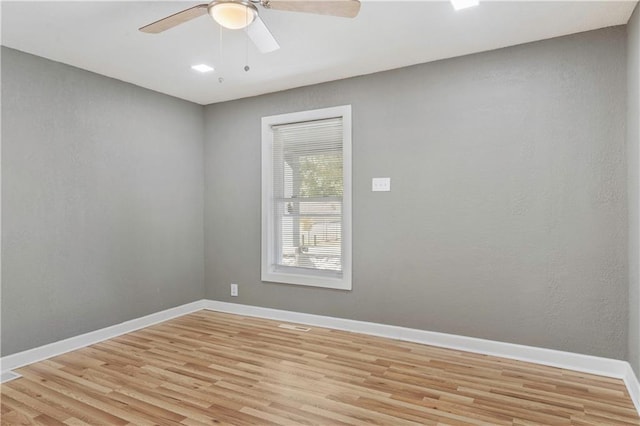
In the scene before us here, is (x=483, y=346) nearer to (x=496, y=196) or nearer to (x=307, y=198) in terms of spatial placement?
(x=496, y=196)

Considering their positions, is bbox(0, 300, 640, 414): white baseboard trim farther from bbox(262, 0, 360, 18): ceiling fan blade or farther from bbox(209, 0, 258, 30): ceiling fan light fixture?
bbox(209, 0, 258, 30): ceiling fan light fixture

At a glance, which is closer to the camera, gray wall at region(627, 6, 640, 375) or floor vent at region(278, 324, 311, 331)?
gray wall at region(627, 6, 640, 375)

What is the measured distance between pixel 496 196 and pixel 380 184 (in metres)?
1.03

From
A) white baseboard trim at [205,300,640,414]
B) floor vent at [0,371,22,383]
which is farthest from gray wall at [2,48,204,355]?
white baseboard trim at [205,300,640,414]

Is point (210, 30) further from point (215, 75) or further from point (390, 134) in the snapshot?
point (390, 134)

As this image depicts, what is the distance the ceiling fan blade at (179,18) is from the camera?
6.61 ft

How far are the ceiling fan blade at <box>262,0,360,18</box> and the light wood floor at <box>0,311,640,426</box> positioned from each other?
7.37 feet

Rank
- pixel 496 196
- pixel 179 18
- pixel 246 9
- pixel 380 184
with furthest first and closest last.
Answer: pixel 380 184 < pixel 496 196 < pixel 179 18 < pixel 246 9

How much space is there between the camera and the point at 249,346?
3.49 m

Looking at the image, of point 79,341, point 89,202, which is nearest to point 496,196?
point 89,202

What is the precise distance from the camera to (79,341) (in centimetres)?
349

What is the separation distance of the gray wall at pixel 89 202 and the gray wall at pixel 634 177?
4.19 m

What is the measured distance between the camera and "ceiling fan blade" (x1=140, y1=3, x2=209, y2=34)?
2.01m

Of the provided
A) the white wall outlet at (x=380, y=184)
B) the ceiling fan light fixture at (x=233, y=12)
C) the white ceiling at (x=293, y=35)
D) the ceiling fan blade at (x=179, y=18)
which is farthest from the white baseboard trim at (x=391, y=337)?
the ceiling fan light fixture at (x=233, y=12)
